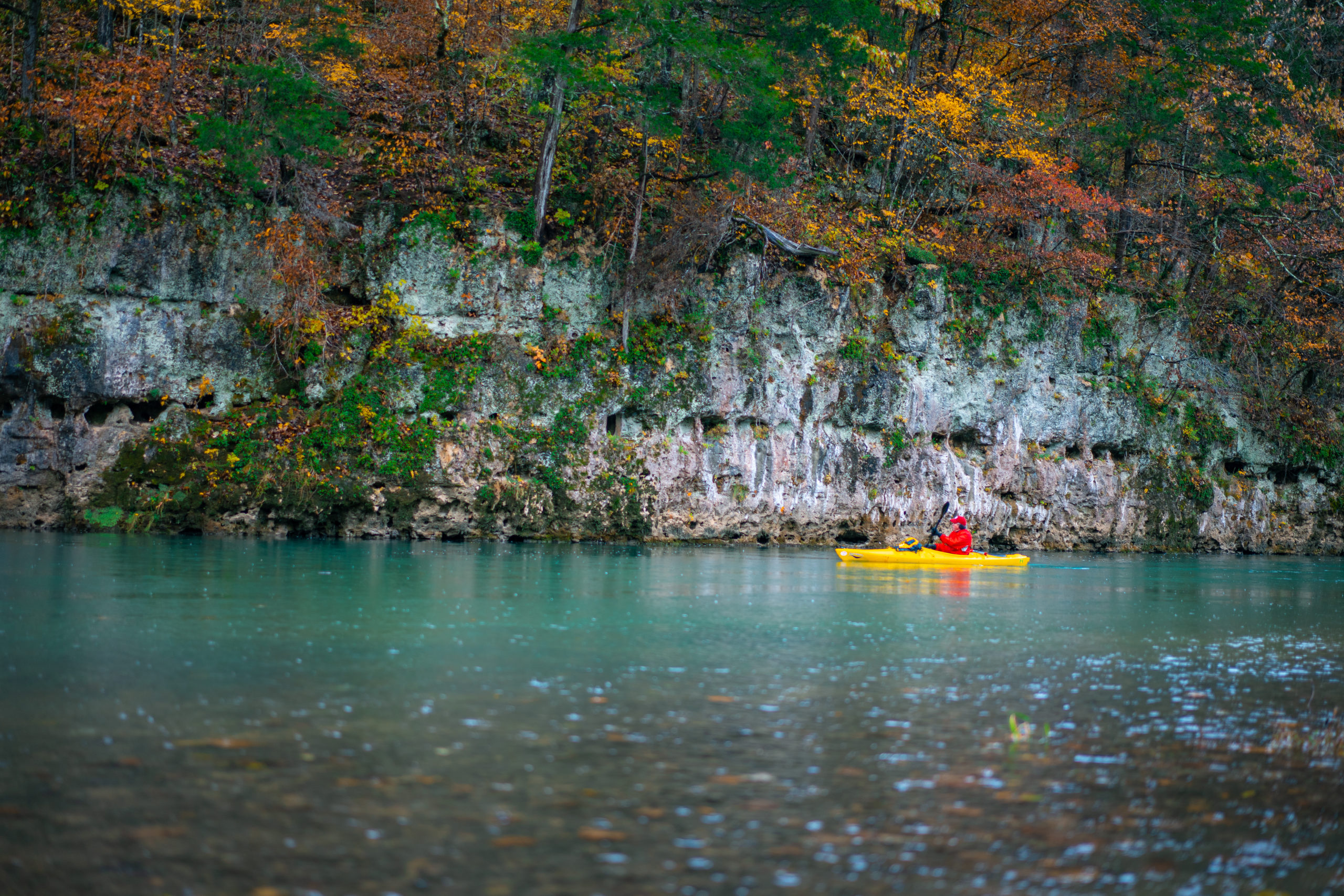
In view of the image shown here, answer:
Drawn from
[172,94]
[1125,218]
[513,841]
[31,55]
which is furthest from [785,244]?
[513,841]

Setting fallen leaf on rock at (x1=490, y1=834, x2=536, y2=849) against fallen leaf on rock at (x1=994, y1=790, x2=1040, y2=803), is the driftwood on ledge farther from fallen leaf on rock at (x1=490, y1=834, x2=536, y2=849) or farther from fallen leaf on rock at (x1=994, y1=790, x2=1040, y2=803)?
fallen leaf on rock at (x1=490, y1=834, x2=536, y2=849)

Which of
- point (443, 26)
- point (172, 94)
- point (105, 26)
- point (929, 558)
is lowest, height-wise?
point (929, 558)

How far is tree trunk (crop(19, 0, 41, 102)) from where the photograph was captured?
86.8 ft

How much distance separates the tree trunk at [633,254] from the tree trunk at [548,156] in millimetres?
2287

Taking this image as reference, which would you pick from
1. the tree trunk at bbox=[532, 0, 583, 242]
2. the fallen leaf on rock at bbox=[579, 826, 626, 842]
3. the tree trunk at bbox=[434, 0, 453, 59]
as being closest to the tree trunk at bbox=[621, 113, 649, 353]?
the tree trunk at bbox=[532, 0, 583, 242]

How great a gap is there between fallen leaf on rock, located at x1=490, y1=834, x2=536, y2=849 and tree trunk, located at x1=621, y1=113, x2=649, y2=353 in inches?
937

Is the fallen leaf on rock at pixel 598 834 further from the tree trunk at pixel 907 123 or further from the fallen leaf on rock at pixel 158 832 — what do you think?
the tree trunk at pixel 907 123

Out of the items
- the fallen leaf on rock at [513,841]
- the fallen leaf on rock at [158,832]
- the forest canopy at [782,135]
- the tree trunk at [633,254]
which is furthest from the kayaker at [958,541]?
the fallen leaf on rock at [158,832]

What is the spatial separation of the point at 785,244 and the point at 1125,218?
44.6 feet

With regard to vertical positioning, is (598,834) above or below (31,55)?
below

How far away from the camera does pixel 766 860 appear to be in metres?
4.62

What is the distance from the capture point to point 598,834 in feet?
15.9

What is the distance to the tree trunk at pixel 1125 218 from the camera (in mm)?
34844

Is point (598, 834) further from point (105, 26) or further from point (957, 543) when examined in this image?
point (105, 26)
